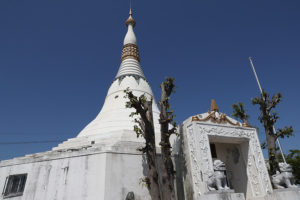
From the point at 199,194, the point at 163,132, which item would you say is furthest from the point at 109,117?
the point at 199,194

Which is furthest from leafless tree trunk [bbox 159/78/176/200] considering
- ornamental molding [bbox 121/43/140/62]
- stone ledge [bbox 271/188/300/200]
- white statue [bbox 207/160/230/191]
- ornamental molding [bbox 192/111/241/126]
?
ornamental molding [bbox 121/43/140/62]

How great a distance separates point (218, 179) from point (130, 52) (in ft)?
57.7

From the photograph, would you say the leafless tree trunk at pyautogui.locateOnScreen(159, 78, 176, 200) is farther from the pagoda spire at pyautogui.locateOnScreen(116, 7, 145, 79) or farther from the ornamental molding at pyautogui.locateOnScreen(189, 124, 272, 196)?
the pagoda spire at pyautogui.locateOnScreen(116, 7, 145, 79)

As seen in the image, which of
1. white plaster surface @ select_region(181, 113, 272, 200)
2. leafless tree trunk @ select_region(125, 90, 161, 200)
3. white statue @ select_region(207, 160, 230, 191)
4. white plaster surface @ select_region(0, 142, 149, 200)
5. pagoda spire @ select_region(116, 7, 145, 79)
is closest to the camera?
white statue @ select_region(207, 160, 230, 191)

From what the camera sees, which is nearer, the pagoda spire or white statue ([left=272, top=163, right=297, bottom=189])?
white statue ([left=272, top=163, right=297, bottom=189])

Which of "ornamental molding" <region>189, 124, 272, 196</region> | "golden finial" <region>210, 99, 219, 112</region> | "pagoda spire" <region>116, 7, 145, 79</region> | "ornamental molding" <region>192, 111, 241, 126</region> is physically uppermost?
"pagoda spire" <region>116, 7, 145, 79</region>

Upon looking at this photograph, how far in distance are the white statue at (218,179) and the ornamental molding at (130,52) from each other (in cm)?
1656

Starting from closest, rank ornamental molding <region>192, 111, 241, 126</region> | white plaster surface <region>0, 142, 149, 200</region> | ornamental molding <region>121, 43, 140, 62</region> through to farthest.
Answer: white plaster surface <region>0, 142, 149, 200</region> < ornamental molding <region>192, 111, 241, 126</region> < ornamental molding <region>121, 43, 140, 62</region>

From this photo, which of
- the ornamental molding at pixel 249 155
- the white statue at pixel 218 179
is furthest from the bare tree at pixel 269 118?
the white statue at pixel 218 179

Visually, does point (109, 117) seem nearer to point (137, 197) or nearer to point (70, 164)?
point (70, 164)

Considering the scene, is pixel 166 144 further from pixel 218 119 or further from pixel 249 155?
pixel 249 155

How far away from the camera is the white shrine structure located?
9.30 metres

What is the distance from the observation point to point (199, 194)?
30.3 ft

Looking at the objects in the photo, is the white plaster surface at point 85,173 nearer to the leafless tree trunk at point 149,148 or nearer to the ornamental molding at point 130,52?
the leafless tree trunk at point 149,148
